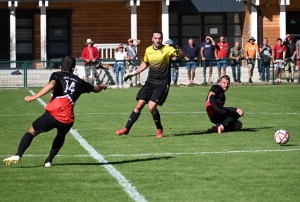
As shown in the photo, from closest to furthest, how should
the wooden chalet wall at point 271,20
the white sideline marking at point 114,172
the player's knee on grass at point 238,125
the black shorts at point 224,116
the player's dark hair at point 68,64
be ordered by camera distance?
the white sideline marking at point 114,172 → the player's dark hair at point 68,64 → the black shorts at point 224,116 → the player's knee on grass at point 238,125 → the wooden chalet wall at point 271,20

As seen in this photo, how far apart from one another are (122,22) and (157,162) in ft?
99.1

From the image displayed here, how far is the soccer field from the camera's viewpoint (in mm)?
8422

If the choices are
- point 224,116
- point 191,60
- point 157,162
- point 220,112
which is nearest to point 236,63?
point 191,60

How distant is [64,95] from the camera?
10188 mm

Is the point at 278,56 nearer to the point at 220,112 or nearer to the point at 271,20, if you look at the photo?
the point at 271,20

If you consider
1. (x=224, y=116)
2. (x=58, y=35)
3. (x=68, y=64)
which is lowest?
(x=224, y=116)

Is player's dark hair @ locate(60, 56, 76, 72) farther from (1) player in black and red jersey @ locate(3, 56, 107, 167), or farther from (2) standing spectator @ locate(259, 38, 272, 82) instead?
(2) standing spectator @ locate(259, 38, 272, 82)

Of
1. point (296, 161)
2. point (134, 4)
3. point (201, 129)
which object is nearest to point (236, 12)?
point (134, 4)

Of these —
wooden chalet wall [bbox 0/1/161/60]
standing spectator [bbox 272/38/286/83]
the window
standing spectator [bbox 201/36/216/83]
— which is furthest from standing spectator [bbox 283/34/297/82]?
the window

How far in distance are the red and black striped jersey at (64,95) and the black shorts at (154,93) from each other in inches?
152

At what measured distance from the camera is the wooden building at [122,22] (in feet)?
129

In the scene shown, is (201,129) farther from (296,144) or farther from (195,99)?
(195,99)

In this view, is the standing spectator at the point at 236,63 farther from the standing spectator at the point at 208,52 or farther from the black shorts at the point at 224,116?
the black shorts at the point at 224,116

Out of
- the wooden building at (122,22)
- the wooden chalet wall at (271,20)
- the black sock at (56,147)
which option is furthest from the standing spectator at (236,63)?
the black sock at (56,147)
